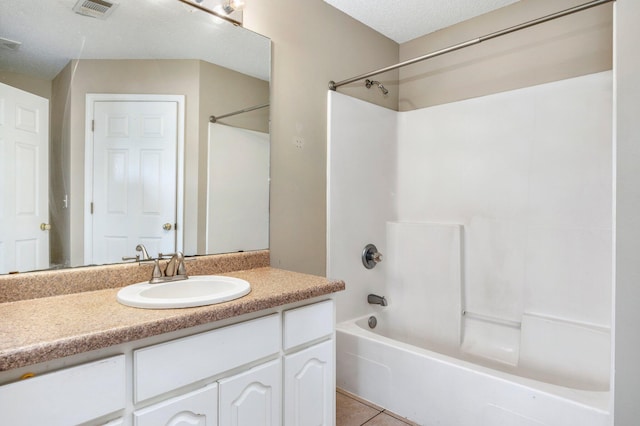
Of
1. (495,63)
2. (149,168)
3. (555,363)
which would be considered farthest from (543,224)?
(149,168)

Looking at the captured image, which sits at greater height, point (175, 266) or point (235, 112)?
point (235, 112)

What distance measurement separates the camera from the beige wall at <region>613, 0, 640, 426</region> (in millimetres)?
1235

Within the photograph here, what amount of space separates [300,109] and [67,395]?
1663 millimetres

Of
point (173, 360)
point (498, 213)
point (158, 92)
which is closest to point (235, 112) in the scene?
point (158, 92)

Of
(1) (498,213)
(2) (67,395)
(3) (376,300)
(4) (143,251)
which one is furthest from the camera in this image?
(3) (376,300)

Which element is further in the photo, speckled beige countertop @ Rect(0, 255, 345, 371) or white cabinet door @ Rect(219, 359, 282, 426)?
white cabinet door @ Rect(219, 359, 282, 426)

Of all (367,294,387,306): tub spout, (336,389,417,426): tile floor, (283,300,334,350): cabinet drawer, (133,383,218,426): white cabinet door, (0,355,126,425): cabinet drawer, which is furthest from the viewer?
(367,294,387,306): tub spout

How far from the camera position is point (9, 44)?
47.2 inches

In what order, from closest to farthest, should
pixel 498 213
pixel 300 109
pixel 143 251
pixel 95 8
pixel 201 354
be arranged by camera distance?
1. pixel 201 354
2. pixel 95 8
3. pixel 143 251
4. pixel 300 109
5. pixel 498 213

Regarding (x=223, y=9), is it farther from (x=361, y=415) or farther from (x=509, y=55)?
(x=361, y=415)

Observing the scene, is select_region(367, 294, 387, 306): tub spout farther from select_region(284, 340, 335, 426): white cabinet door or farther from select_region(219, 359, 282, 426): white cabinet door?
select_region(219, 359, 282, 426): white cabinet door

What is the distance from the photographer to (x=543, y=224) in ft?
6.79

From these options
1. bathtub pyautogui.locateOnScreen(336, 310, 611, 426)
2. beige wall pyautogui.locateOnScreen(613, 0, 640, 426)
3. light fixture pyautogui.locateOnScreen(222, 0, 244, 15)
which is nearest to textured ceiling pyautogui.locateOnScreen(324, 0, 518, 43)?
light fixture pyautogui.locateOnScreen(222, 0, 244, 15)

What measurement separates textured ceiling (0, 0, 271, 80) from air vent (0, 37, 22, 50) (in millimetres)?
11
